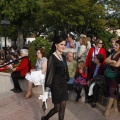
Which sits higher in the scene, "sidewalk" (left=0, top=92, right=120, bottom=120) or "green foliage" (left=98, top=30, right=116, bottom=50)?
"green foliage" (left=98, top=30, right=116, bottom=50)

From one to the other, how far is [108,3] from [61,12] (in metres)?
6.45

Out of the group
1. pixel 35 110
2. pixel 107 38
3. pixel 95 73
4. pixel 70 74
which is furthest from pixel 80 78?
pixel 107 38

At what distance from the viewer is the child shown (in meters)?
6.76

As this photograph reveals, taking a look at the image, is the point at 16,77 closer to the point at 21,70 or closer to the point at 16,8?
the point at 21,70

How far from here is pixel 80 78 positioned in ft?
22.5

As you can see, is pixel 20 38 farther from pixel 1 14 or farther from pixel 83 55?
pixel 83 55

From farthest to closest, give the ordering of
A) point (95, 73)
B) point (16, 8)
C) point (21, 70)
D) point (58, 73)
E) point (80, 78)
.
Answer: point (16, 8)
point (21, 70)
point (80, 78)
point (95, 73)
point (58, 73)

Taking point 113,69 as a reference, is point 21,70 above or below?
below

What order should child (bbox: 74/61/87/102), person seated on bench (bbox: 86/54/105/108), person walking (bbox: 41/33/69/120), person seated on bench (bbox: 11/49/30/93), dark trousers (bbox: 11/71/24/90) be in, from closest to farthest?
1. person walking (bbox: 41/33/69/120)
2. person seated on bench (bbox: 86/54/105/108)
3. child (bbox: 74/61/87/102)
4. person seated on bench (bbox: 11/49/30/93)
5. dark trousers (bbox: 11/71/24/90)

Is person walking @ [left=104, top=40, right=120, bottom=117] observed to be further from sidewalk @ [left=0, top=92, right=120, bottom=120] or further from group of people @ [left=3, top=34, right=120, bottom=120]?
sidewalk @ [left=0, top=92, right=120, bottom=120]

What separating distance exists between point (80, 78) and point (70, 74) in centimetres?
29

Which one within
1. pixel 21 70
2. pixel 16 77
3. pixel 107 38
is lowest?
pixel 16 77

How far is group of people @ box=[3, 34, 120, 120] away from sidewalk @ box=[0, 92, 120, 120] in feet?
0.70

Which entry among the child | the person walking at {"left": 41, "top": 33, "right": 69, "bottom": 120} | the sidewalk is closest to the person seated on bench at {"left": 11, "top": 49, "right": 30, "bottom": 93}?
the sidewalk
